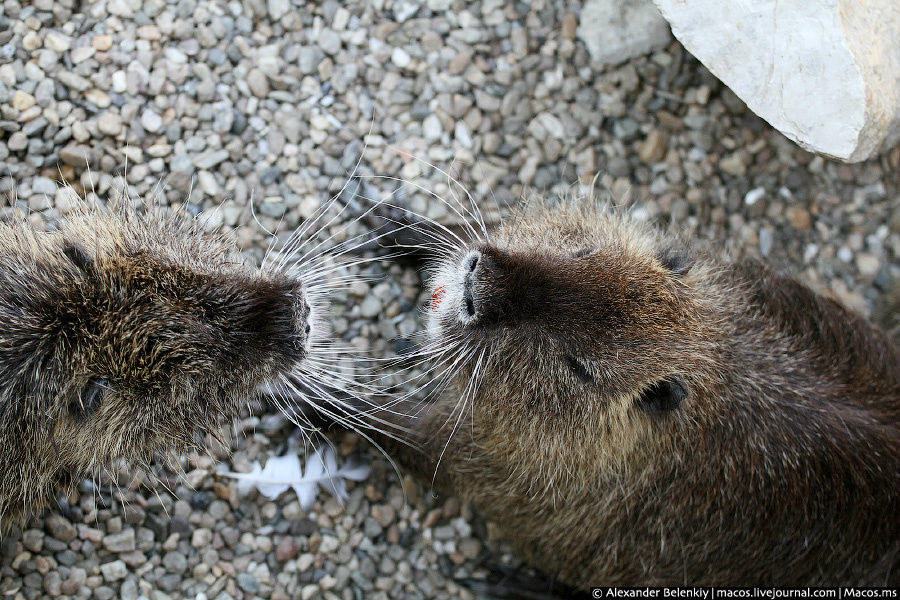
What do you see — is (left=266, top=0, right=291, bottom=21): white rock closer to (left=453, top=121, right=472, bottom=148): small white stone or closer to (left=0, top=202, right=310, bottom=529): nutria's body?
(left=453, top=121, right=472, bottom=148): small white stone

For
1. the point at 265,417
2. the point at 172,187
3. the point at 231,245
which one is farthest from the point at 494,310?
the point at 172,187

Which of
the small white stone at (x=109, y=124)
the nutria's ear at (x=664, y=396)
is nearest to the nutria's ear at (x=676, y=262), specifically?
the nutria's ear at (x=664, y=396)

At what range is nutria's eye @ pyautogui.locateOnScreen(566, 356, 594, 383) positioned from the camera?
2.63 m

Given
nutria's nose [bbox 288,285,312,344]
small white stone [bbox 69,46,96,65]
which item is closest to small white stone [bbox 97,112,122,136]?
small white stone [bbox 69,46,96,65]

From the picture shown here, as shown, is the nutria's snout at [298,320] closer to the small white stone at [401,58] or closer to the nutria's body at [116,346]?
the nutria's body at [116,346]

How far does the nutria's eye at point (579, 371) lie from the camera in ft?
8.62

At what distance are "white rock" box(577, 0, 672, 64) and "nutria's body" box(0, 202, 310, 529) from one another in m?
2.23

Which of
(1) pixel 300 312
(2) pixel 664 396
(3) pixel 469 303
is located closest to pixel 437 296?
(3) pixel 469 303

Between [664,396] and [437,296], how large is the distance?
0.99 m

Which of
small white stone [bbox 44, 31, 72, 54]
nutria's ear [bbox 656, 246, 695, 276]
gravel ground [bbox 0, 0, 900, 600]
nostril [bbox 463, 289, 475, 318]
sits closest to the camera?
nostril [bbox 463, 289, 475, 318]

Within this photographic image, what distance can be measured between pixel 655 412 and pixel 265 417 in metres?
1.82

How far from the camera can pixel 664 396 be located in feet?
8.86

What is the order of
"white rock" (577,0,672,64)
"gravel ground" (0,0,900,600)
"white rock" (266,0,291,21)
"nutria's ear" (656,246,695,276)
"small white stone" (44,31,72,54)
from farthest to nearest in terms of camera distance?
"white rock" (577,0,672,64) < "white rock" (266,0,291,21) < "small white stone" (44,31,72,54) < "gravel ground" (0,0,900,600) < "nutria's ear" (656,246,695,276)

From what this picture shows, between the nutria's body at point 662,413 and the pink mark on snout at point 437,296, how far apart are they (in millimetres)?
12
